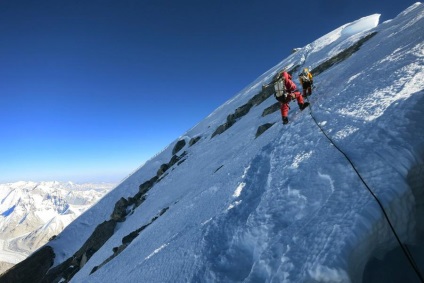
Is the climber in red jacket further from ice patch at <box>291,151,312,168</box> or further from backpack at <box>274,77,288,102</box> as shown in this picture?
ice patch at <box>291,151,312,168</box>

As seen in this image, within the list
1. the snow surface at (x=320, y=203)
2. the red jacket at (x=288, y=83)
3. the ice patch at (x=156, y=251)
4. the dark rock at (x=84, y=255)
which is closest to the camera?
the snow surface at (x=320, y=203)

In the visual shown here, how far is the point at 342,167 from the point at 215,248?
318 centimetres

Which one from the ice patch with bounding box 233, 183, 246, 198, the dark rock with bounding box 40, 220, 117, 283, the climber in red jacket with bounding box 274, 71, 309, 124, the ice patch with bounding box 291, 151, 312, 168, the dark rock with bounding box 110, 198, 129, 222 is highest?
the climber in red jacket with bounding box 274, 71, 309, 124

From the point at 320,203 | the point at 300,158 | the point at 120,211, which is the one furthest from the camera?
the point at 120,211

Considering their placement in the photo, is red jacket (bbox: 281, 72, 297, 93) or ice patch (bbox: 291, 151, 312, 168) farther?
red jacket (bbox: 281, 72, 297, 93)

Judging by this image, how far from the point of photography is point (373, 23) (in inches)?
1476

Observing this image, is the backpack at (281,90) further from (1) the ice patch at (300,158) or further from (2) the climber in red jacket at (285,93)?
(1) the ice patch at (300,158)

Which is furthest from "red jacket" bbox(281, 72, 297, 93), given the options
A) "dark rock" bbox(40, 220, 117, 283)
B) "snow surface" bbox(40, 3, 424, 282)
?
"dark rock" bbox(40, 220, 117, 283)

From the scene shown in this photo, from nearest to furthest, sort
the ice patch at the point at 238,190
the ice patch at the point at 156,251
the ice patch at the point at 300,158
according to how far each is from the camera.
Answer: the ice patch at the point at 300,158 < the ice patch at the point at 238,190 < the ice patch at the point at 156,251

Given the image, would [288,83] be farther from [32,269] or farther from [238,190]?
[32,269]

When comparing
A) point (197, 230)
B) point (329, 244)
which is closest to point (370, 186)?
point (329, 244)

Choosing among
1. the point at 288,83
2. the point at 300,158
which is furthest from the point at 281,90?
the point at 300,158

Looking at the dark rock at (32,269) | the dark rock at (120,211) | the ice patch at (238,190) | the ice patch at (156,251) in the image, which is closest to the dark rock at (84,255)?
the dark rock at (120,211)

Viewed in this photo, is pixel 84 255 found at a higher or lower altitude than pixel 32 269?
lower
